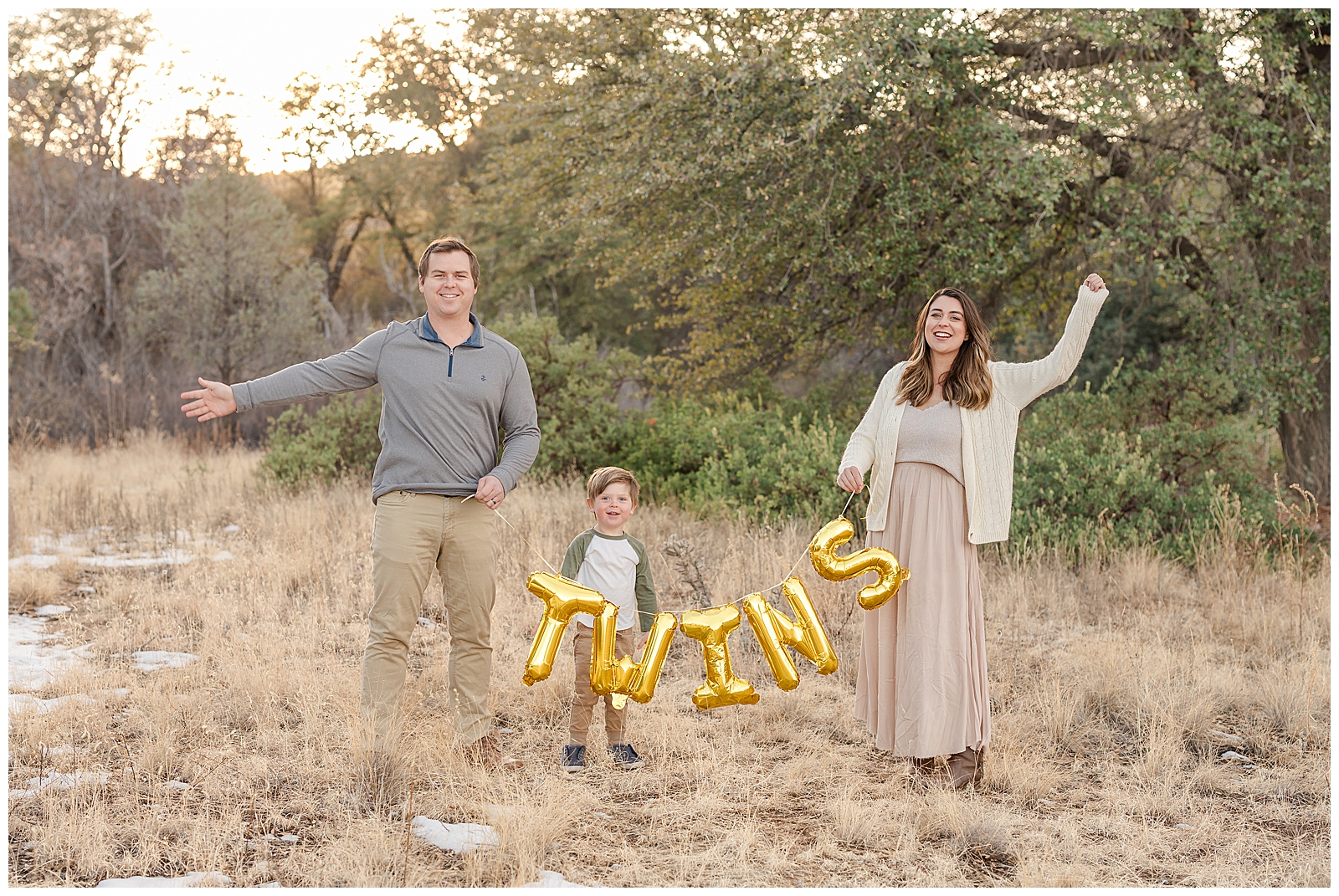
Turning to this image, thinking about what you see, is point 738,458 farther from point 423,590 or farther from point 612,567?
point 423,590

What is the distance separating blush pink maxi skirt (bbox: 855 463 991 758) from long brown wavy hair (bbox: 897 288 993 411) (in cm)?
29

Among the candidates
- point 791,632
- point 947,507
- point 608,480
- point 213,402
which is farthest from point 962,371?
point 213,402

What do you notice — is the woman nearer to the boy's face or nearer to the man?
the boy's face

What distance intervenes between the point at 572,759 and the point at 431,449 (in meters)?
1.44

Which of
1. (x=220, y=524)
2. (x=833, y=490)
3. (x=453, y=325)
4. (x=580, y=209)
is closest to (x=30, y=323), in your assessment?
(x=220, y=524)

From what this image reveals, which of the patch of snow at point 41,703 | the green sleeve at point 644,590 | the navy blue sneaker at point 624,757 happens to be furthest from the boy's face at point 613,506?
the patch of snow at point 41,703

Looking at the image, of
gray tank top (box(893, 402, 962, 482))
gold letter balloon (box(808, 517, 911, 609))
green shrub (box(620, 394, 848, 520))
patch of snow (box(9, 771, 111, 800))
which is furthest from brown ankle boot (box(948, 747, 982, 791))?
green shrub (box(620, 394, 848, 520))

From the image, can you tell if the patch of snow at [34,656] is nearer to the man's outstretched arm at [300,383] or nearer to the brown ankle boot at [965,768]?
the man's outstretched arm at [300,383]

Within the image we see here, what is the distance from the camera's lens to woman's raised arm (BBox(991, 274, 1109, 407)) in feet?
13.5

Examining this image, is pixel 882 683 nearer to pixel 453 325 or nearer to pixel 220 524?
pixel 453 325

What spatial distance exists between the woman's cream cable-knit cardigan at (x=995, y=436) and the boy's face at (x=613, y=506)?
2.81 feet

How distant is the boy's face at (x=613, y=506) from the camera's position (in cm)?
423

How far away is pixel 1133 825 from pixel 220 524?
792 cm

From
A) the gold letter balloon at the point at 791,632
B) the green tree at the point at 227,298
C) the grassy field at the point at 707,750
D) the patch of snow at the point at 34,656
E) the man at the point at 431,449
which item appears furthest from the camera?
the green tree at the point at 227,298
